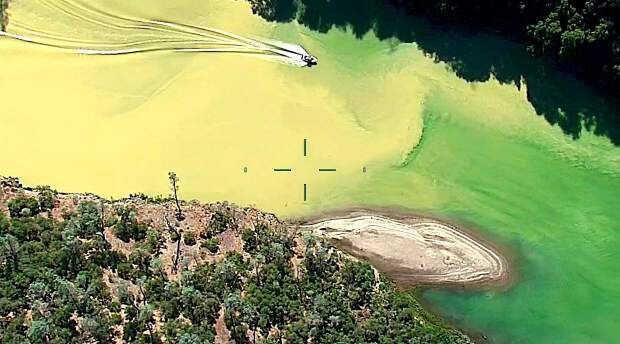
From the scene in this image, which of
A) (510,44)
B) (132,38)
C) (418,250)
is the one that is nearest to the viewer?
(418,250)

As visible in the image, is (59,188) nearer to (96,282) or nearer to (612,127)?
(96,282)

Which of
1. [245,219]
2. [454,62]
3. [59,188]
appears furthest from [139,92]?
[454,62]

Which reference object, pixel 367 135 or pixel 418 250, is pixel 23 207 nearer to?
pixel 367 135

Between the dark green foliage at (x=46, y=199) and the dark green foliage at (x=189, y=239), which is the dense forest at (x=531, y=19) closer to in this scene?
the dark green foliage at (x=189, y=239)

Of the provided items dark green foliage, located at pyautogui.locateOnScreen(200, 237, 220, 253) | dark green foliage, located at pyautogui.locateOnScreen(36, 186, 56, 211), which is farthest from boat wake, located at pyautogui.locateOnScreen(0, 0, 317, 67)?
dark green foliage, located at pyautogui.locateOnScreen(200, 237, 220, 253)

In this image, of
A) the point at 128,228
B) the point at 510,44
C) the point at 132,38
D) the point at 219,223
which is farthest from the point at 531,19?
the point at 128,228

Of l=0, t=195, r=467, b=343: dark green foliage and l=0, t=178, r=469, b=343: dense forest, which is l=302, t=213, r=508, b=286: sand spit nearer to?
l=0, t=178, r=469, b=343: dense forest

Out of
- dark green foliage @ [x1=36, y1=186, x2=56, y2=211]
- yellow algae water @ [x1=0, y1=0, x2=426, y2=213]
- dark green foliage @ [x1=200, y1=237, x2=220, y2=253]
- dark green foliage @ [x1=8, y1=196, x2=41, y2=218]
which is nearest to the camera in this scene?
dark green foliage @ [x1=8, y1=196, x2=41, y2=218]

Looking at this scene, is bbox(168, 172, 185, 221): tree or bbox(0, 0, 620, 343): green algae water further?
bbox(0, 0, 620, 343): green algae water
